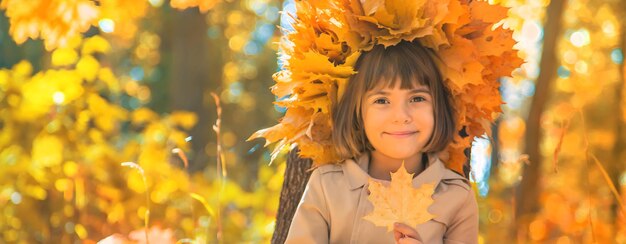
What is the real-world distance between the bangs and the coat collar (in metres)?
0.24

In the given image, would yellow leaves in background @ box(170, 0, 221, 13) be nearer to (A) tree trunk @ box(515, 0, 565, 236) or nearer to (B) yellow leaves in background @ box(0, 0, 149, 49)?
(B) yellow leaves in background @ box(0, 0, 149, 49)

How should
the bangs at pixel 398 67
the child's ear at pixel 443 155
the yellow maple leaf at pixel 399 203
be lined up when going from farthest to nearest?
1. the child's ear at pixel 443 155
2. the bangs at pixel 398 67
3. the yellow maple leaf at pixel 399 203

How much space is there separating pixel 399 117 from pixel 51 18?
298 centimetres

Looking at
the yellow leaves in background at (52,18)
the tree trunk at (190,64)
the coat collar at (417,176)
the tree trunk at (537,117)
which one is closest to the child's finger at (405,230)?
the coat collar at (417,176)

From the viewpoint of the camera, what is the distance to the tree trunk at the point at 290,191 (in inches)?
128

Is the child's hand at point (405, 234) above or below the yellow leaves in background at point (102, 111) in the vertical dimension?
above

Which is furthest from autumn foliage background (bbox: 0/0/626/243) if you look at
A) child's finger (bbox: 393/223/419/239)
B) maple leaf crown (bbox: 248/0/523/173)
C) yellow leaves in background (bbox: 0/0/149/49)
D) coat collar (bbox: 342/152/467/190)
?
child's finger (bbox: 393/223/419/239)

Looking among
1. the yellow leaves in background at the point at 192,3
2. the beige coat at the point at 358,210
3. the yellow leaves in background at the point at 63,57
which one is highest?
the beige coat at the point at 358,210

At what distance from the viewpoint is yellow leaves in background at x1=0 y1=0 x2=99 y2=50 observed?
5004 mm

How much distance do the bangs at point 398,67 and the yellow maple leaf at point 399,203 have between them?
37 centimetres

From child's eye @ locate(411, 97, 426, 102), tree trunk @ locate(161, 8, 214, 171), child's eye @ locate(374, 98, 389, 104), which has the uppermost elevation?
child's eye @ locate(411, 97, 426, 102)

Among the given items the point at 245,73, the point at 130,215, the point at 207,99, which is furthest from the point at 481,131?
the point at 245,73

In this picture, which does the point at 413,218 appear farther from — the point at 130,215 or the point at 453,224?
the point at 130,215

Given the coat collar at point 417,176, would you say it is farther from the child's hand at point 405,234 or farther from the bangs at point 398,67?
the child's hand at point 405,234
